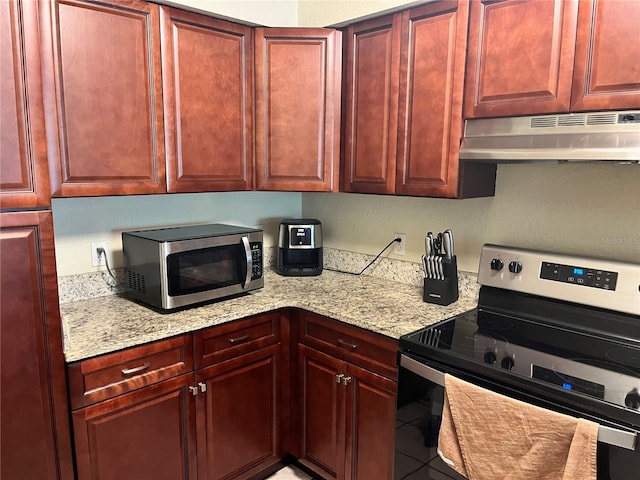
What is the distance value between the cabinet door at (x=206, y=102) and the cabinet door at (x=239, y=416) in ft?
2.66

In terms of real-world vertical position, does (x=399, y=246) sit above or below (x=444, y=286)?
above

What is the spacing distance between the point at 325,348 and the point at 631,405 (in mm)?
1133

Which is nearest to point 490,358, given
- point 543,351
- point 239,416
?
point 543,351

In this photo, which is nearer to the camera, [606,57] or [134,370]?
[606,57]

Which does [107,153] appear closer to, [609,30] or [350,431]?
[350,431]

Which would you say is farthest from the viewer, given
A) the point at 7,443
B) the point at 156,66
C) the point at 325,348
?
the point at 325,348

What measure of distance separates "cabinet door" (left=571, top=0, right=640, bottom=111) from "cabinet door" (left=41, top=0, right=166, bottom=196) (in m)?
1.56

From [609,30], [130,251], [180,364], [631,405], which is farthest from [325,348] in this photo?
[609,30]

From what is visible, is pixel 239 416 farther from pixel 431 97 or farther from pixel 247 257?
pixel 431 97

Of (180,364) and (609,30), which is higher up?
(609,30)

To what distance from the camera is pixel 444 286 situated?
2.05 metres

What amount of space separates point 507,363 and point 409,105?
1112mm

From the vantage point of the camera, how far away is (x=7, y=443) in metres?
1.45

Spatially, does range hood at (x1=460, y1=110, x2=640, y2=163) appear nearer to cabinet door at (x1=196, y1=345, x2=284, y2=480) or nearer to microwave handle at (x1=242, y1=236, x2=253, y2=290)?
microwave handle at (x1=242, y1=236, x2=253, y2=290)
